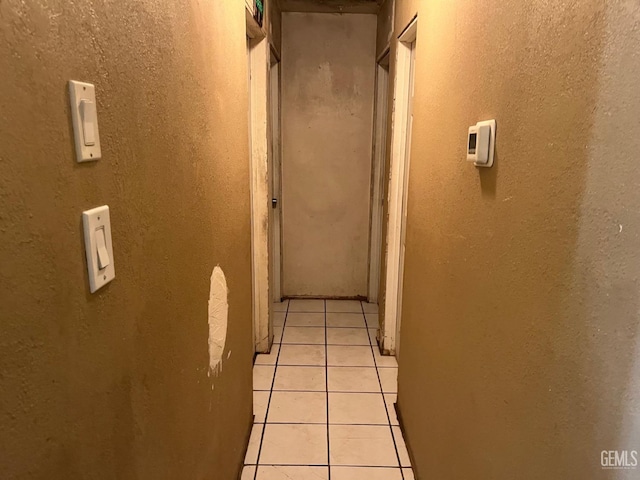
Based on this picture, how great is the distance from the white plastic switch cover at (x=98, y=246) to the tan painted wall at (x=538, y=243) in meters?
0.77

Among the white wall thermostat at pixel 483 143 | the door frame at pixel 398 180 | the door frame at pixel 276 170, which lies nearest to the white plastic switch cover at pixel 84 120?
the white wall thermostat at pixel 483 143

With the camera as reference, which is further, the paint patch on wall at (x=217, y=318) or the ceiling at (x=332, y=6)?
the ceiling at (x=332, y=6)

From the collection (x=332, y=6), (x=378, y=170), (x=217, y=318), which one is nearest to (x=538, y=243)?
(x=217, y=318)

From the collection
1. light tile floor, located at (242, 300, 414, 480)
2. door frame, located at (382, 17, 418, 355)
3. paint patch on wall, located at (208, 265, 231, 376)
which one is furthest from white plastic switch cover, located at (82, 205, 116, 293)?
door frame, located at (382, 17, 418, 355)

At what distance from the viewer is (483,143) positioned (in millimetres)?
1108

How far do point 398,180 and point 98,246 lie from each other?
2.22 metres

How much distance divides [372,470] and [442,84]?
1.58 meters

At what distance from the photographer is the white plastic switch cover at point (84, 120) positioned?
63cm

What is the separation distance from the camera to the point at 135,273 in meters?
0.85

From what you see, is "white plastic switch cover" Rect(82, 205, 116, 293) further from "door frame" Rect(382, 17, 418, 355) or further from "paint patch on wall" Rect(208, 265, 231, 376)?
"door frame" Rect(382, 17, 418, 355)

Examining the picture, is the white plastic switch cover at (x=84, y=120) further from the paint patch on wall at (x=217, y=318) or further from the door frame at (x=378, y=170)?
the door frame at (x=378, y=170)

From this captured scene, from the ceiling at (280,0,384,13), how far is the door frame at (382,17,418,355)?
2.83ft

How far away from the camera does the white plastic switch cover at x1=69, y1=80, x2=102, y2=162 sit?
0.63 m

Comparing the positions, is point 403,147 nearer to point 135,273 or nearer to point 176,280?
point 176,280
